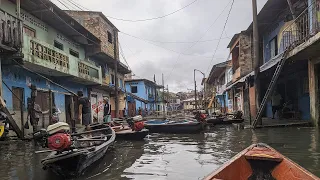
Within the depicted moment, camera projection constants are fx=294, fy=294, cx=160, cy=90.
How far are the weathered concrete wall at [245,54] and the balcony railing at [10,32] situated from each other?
55.9ft

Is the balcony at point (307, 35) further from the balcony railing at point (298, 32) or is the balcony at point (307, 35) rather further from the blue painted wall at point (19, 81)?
the blue painted wall at point (19, 81)

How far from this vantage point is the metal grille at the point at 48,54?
1318cm

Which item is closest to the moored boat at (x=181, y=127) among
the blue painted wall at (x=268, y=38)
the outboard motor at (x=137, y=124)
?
the outboard motor at (x=137, y=124)

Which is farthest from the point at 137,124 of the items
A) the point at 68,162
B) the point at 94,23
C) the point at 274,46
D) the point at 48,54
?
the point at 94,23

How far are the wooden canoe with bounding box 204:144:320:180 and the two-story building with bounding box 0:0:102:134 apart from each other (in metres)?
8.47

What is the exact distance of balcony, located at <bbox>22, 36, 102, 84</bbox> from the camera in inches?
505

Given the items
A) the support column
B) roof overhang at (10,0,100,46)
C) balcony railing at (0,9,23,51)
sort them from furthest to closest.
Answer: roof overhang at (10,0,100,46)
the support column
balcony railing at (0,9,23,51)

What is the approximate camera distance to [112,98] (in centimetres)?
3056

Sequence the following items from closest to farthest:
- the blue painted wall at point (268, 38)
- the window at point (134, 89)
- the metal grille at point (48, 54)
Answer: the metal grille at point (48, 54) < the blue painted wall at point (268, 38) < the window at point (134, 89)

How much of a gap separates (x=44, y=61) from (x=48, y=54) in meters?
0.62

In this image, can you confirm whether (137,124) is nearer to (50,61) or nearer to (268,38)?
(50,61)

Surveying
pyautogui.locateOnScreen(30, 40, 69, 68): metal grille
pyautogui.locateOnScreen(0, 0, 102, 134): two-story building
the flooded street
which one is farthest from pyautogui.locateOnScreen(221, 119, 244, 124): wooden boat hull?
pyautogui.locateOnScreen(30, 40, 69, 68): metal grille

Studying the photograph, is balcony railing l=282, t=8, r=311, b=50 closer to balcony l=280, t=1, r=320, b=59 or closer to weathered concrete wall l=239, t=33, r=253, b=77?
balcony l=280, t=1, r=320, b=59

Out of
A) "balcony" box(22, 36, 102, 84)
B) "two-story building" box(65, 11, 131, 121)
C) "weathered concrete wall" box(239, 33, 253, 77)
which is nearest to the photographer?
"balcony" box(22, 36, 102, 84)
